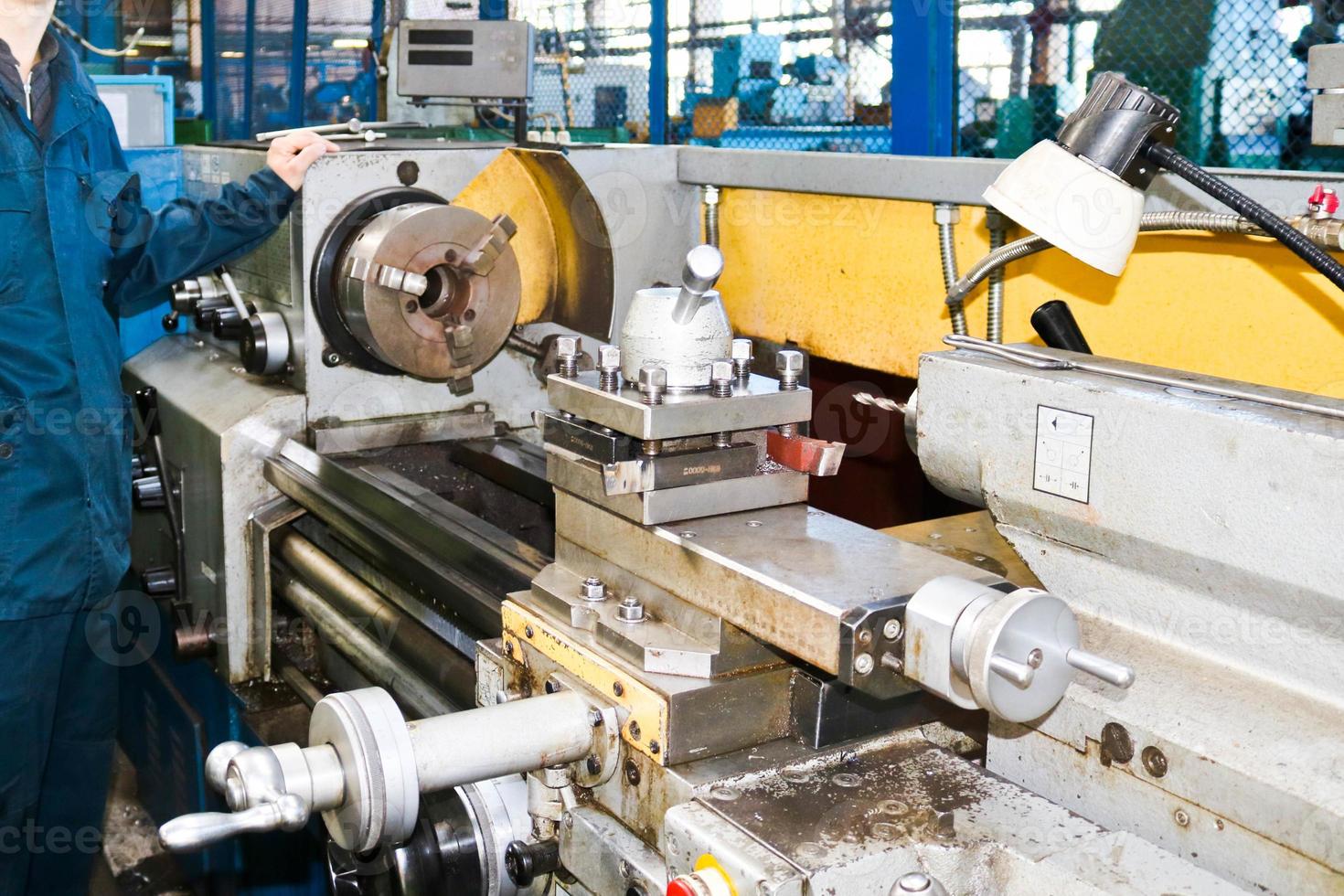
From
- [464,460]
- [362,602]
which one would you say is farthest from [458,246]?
[362,602]

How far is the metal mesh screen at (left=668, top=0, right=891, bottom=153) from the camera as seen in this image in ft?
11.0

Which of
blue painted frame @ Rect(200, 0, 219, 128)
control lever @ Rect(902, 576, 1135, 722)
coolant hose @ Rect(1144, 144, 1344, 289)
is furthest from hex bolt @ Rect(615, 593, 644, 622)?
blue painted frame @ Rect(200, 0, 219, 128)

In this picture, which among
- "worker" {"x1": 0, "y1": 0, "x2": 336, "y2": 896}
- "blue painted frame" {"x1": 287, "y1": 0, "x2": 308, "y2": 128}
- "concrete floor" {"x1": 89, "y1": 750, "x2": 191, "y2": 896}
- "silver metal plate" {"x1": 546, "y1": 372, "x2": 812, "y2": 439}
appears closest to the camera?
"silver metal plate" {"x1": 546, "y1": 372, "x2": 812, "y2": 439}

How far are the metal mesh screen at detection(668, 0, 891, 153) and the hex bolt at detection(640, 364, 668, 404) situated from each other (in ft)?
7.58

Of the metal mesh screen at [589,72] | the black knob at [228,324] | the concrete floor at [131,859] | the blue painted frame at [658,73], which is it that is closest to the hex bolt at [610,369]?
the black knob at [228,324]

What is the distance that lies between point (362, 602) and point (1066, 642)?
1.00 meters

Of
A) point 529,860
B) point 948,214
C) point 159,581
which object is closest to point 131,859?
point 159,581

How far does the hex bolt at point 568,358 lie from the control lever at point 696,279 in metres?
0.10

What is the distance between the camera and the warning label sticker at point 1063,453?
83cm

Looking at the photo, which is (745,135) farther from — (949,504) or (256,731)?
(256,731)

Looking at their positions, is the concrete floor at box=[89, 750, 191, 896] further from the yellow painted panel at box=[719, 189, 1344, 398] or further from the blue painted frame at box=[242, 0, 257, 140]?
the blue painted frame at box=[242, 0, 257, 140]

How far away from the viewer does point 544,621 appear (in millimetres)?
1007

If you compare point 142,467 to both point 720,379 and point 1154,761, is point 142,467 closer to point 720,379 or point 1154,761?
point 720,379

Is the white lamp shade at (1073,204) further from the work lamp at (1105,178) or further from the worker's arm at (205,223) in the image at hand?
the worker's arm at (205,223)
